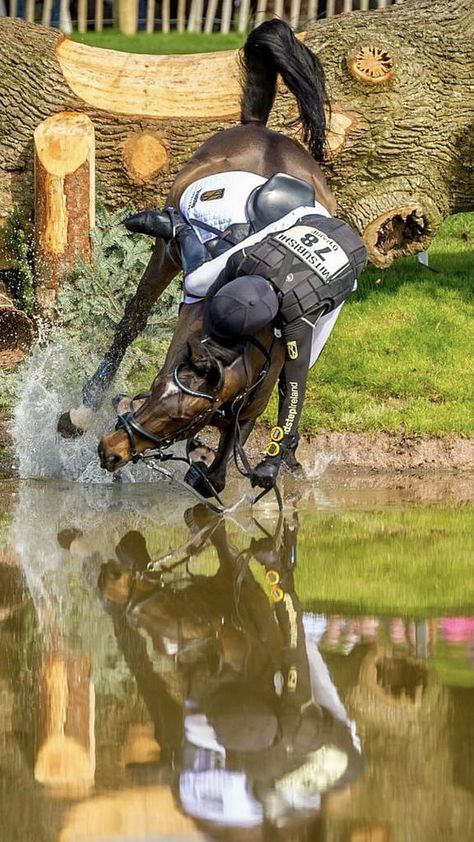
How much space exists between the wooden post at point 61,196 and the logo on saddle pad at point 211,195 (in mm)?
2634

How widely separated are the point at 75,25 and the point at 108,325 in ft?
40.5

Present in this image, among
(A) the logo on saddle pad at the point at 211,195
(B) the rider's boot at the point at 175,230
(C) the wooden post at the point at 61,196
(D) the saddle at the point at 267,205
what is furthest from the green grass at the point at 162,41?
(D) the saddle at the point at 267,205

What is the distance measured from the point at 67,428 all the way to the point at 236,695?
141 inches

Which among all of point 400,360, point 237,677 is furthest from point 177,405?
point 400,360

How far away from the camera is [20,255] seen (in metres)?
8.91

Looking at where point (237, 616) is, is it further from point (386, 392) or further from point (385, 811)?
point (386, 392)

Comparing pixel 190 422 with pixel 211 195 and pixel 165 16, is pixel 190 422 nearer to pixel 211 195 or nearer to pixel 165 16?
pixel 211 195

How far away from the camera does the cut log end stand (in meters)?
8.99

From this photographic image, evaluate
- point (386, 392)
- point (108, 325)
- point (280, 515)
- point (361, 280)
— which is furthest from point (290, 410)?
point (361, 280)

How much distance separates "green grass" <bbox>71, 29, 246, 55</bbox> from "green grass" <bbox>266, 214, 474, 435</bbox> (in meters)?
7.74

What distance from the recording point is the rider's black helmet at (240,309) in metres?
5.34

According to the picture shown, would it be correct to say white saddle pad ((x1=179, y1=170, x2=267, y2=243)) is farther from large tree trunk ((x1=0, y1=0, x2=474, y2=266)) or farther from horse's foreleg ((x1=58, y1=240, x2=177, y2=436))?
large tree trunk ((x1=0, y1=0, x2=474, y2=266))

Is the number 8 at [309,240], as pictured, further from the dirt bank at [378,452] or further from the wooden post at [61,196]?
the wooden post at [61,196]

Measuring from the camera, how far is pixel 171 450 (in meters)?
7.07
